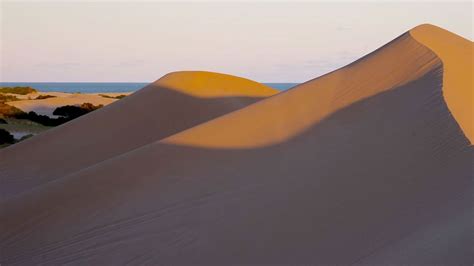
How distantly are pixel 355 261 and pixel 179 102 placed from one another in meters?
13.3

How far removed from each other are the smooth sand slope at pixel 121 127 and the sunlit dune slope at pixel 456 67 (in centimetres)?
738

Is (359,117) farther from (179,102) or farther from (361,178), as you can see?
(179,102)

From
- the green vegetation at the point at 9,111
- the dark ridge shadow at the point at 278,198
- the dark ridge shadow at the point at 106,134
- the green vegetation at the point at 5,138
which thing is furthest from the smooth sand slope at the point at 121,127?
the green vegetation at the point at 9,111

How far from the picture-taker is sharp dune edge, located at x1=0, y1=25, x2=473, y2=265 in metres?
7.18

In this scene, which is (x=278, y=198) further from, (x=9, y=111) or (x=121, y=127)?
(x=9, y=111)

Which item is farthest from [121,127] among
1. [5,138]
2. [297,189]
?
[297,189]

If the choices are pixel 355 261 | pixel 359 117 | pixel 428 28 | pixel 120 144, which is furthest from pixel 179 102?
pixel 355 261

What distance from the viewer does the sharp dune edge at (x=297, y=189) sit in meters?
7.18

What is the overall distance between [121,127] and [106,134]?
0.51 m

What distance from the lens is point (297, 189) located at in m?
8.55

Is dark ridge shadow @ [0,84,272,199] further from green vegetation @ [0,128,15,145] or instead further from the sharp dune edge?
the sharp dune edge

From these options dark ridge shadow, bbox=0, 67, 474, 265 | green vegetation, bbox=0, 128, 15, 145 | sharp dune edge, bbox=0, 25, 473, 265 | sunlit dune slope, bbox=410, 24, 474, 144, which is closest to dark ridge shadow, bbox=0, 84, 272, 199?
green vegetation, bbox=0, 128, 15, 145

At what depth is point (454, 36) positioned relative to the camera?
13266 millimetres

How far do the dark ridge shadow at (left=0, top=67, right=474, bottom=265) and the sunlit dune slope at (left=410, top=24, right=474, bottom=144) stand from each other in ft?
0.60
